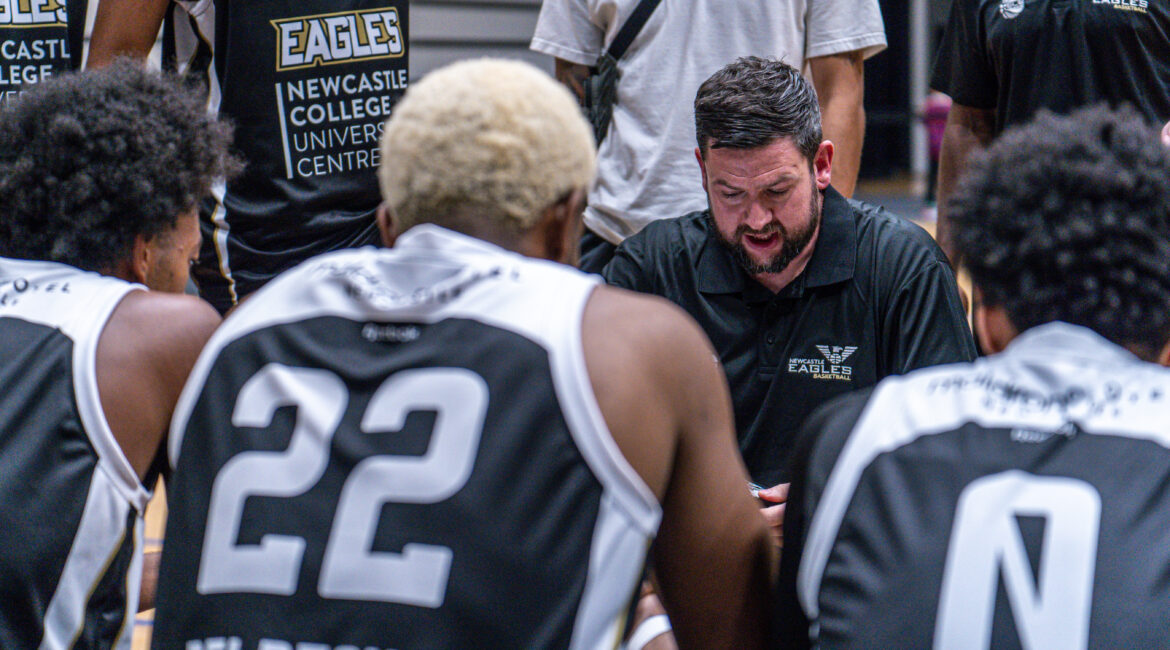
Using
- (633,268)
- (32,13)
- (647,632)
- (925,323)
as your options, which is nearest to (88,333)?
(647,632)

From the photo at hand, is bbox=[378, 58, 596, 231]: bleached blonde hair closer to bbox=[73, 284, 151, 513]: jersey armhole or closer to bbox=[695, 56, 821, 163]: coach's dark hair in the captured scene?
bbox=[73, 284, 151, 513]: jersey armhole

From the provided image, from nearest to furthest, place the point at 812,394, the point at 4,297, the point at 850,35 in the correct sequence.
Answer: the point at 4,297 → the point at 812,394 → the point at 850,35

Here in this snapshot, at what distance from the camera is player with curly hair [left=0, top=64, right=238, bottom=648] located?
5.49ft

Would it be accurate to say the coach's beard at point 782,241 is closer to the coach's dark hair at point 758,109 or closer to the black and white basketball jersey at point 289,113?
the coach's dark hair at point 758,109

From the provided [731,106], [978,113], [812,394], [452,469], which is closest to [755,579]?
[452,469]

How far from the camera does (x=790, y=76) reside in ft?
8.73

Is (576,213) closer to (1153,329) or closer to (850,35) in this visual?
(1153,329)

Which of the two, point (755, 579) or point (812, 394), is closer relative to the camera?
point (755, 579)

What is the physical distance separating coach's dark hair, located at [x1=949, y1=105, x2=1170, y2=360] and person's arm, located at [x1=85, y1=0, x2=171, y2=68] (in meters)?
2.08

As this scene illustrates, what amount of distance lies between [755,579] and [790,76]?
4.44ft

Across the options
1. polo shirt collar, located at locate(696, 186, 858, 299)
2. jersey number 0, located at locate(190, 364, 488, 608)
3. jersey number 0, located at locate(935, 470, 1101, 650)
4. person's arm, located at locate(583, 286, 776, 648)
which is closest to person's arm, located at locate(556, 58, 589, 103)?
polo shirt collar, located at locate(696, 186, 858, 299)

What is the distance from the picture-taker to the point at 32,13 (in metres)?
3.09

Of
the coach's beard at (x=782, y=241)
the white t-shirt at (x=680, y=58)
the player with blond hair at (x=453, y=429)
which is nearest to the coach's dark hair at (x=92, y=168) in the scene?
the player with blond hair at (x=453, y=429)

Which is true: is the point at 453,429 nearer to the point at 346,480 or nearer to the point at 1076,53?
the point at 346,480
